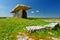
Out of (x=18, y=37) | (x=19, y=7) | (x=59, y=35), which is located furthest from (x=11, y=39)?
(x=19, y=7)

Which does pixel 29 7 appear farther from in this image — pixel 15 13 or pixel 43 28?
pixel 43 28

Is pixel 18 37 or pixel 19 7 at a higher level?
pixel 19 7

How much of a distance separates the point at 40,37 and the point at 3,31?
4.58 metres

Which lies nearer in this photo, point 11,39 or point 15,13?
point 11,39

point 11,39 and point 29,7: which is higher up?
point 29,7

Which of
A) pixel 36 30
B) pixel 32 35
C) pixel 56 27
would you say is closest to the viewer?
pixel 32 35

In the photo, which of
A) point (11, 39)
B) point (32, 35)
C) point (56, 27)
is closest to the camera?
point (11, 39)

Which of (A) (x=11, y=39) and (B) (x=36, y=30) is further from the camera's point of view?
(B) (x=36, y=30)

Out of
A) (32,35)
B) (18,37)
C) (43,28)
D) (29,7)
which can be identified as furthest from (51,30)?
(29,7)

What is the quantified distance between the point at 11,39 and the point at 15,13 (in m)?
19.8

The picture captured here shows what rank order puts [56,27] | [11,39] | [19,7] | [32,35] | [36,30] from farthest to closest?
[19,7] → [56,27] → [36,30] → [32,35] → [11,39]

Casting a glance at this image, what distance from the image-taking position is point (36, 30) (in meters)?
19.5

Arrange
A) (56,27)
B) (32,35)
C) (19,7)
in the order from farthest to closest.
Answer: (19,7)
(56,27)
(32,35)

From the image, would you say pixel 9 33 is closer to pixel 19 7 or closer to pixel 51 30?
pixel 51 30
